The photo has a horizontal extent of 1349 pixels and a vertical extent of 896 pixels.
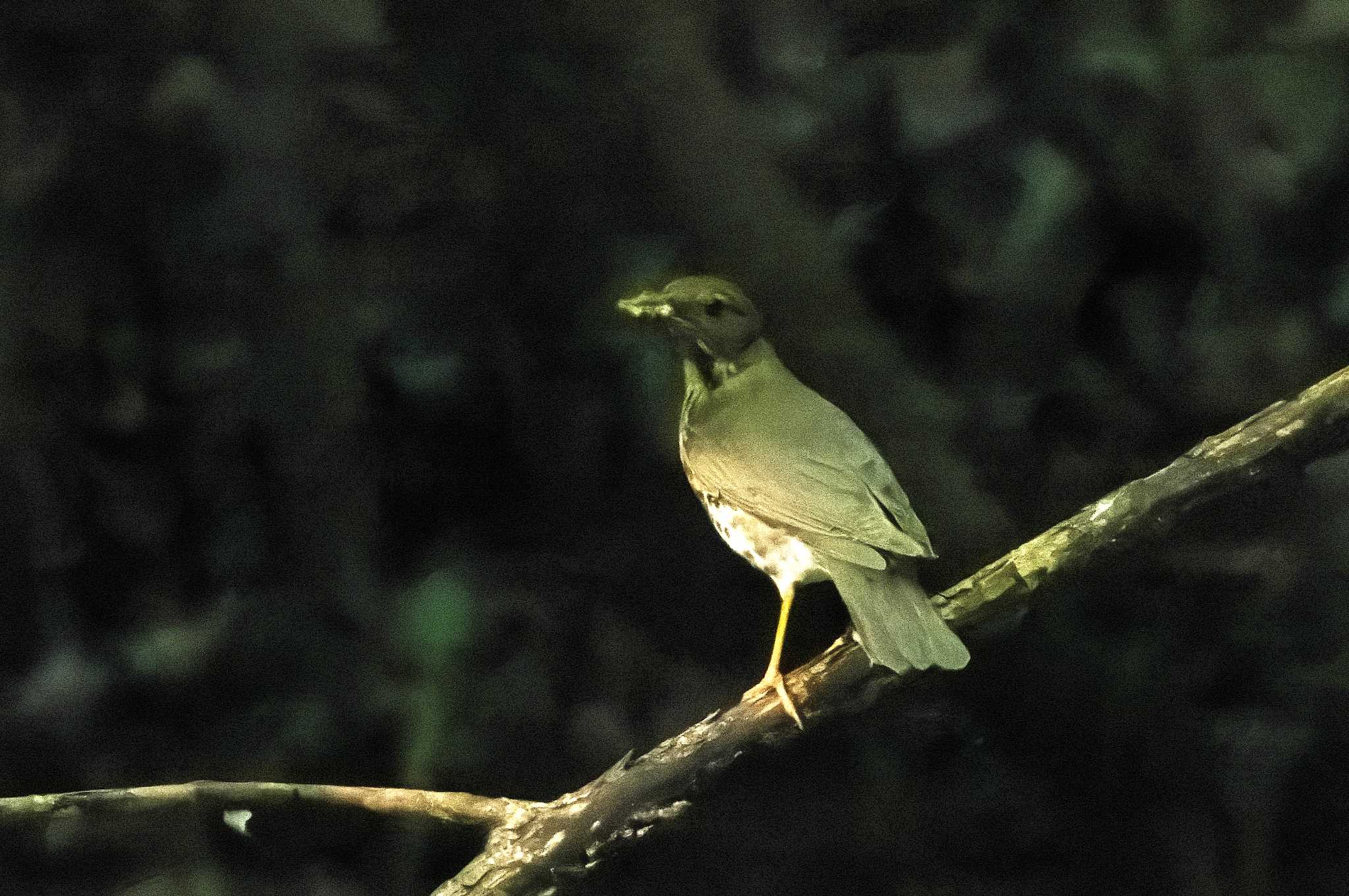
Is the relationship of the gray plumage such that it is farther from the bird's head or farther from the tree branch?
the tree branch

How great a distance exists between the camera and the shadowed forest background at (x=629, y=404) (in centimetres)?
126

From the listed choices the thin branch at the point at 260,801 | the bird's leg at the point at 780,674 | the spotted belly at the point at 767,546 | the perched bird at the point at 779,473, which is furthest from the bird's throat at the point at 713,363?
the thin branch at the point at 260,801

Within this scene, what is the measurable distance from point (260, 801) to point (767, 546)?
0.59 metres

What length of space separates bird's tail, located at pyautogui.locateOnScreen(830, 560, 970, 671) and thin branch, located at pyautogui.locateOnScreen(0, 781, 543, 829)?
0.40 meters

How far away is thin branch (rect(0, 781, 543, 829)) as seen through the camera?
1278mm

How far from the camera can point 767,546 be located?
1.29 meters

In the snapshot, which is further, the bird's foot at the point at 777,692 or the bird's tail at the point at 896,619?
the bird's foot at the point at 777,692

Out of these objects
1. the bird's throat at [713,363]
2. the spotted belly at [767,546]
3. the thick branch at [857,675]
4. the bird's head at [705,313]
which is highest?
the bird's head at [705,313]

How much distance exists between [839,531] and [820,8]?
549 millimetres

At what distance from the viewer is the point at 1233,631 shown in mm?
1327

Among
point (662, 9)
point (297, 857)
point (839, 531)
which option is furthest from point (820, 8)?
point (297, 857)

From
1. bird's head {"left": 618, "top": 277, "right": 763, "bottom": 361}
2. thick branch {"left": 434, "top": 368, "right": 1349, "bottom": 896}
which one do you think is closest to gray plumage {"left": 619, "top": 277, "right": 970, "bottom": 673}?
bird's head {"left": 618, "top": 277, "right": 763, "bottom": 361}

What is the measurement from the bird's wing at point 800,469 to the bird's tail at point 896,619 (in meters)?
0.03

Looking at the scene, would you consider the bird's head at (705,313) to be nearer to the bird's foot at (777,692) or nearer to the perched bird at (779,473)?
the perched bird at (779,473)
